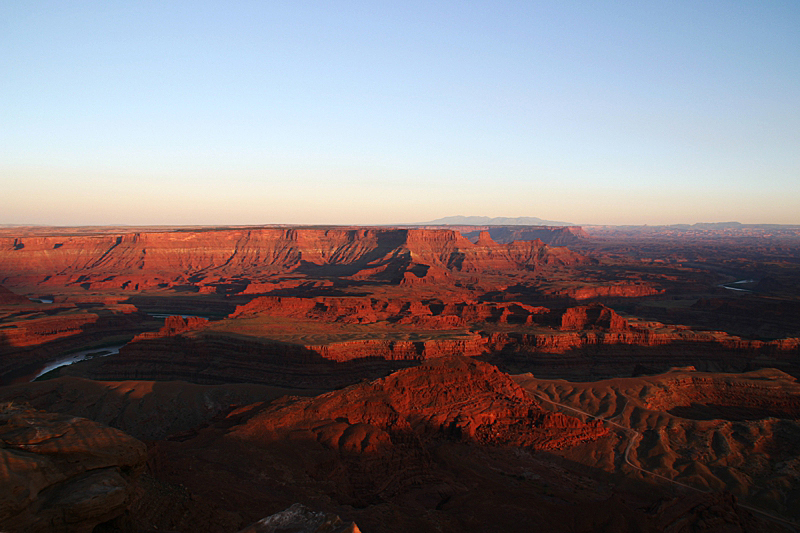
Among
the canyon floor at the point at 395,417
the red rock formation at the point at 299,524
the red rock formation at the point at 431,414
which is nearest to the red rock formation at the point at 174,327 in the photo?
the canyon floor at the point at 395,417

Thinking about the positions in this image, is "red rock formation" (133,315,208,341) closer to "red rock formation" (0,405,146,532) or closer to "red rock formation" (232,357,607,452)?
"red rock formation" (232,357,607,452)

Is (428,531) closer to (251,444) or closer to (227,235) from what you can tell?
(251,444)

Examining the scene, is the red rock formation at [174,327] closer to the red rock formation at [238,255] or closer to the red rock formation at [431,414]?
the red rock formation at [431,414]

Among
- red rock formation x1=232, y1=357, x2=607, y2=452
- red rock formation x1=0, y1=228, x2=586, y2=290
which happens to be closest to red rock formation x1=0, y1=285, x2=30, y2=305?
red rock formation x1=0, y1=228, x2=586, y2=290

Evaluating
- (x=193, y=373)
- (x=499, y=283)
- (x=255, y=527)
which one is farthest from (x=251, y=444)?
(x=499, y=283)

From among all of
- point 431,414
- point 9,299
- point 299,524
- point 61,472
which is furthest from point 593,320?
point 9,299

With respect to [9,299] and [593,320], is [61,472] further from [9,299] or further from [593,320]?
[9,299]

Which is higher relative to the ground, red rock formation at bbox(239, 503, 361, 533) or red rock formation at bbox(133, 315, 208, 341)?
red rock formation at bbox(239, 503, 361, 533)
